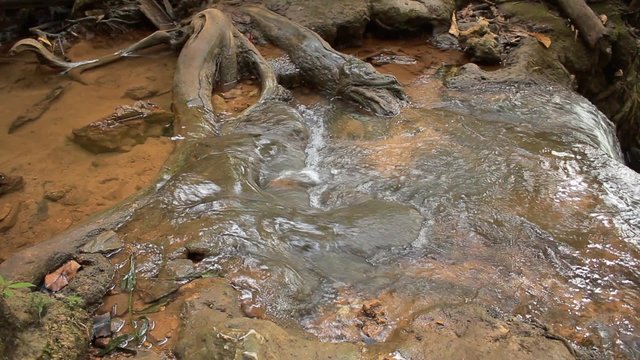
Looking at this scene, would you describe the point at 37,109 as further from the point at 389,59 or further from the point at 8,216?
the point at 389,59

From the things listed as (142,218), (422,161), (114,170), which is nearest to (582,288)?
(422,161)

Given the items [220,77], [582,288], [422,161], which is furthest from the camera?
[220,77]

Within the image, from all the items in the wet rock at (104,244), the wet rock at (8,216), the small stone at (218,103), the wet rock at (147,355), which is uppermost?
the wet rock at (147,355)

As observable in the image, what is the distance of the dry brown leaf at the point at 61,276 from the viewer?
9.93 feet

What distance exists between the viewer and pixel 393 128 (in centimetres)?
515

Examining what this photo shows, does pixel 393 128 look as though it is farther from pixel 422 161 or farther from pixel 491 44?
pixel 491 44

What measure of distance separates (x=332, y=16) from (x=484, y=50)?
2.04 m

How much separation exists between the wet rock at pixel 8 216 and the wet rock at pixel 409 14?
203 inches

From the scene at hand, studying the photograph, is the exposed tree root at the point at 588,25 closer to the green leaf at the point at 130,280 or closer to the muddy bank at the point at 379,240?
the muddy bank at the point at 379,240

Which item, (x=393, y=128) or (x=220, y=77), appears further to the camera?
(x=220, y=77)

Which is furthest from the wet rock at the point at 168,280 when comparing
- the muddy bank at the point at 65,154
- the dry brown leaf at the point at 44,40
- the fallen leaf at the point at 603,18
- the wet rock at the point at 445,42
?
the fallen leaf at the point at 603,18

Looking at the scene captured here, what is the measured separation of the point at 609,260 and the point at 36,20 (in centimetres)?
771

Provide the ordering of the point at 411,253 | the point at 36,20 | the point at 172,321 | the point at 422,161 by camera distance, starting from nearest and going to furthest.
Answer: the point at 172,321 → the point at 411,253 → the point at 422,161 → the point at 36,20

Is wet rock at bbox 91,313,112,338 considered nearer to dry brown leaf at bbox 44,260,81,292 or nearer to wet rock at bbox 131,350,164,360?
wet rock at bbox 131,350,164,360
